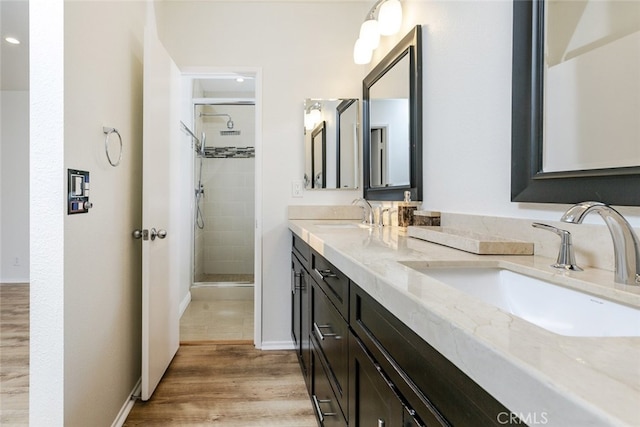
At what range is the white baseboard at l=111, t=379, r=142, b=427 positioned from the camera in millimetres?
1711

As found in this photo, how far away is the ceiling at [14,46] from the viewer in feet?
8.91

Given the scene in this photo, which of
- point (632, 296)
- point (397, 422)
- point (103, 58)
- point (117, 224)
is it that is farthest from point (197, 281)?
point (632, 296)

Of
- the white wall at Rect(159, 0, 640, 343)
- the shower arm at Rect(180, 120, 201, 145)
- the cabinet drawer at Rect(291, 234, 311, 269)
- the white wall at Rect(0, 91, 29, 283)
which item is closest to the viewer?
the cabinet drawer at Rect(291, 234, 311, 269)

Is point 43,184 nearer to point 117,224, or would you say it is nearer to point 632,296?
point 117,224

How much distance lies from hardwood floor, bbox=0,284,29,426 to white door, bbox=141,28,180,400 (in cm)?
58

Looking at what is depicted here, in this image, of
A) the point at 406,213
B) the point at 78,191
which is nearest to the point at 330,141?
the point at 406,213

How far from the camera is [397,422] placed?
0.73 meters

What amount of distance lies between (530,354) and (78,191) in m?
1.49

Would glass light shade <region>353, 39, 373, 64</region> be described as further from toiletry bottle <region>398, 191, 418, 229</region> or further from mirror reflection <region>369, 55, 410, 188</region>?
toiletry bottle <region>398, 191, 418, 229</region>

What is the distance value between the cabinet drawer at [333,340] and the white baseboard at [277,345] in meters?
1.05

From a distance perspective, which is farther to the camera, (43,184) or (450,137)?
(450,137)

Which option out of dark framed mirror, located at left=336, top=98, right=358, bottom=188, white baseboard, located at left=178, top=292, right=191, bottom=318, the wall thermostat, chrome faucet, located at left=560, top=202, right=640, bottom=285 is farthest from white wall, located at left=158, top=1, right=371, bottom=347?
chrome faucet, located at left=560, top=202, right=640, bottom=285

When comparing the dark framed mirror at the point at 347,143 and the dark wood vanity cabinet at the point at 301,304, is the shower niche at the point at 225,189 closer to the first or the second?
the dark wood vanity cabinet at the point at 301,304

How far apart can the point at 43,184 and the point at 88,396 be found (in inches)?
33.0
